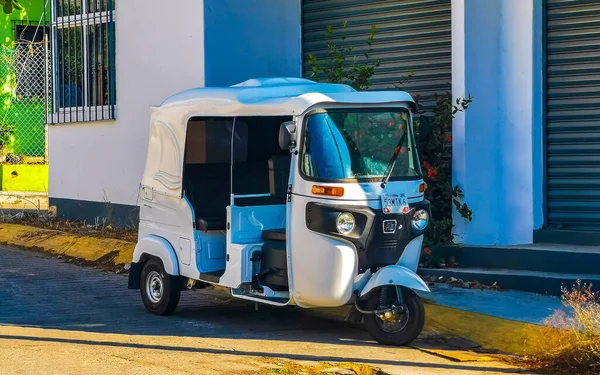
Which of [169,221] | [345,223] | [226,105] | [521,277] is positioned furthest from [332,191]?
[521,277]

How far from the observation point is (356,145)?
848 cm

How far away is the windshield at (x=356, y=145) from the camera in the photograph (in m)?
8.38

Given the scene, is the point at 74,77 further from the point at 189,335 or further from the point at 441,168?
the point at 189,335

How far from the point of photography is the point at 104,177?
15227 mm

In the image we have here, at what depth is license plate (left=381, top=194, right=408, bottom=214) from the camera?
8391 millimetres

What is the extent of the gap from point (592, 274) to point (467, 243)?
5.03 ft

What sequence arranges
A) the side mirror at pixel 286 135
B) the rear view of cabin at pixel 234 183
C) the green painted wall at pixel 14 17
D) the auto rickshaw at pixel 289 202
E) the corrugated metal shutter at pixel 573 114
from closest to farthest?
the auto rickshaw at pixel 289 202
the side mirror at pixel 286 135
the rear view of cabin at pixel 234 183
the corrugated metal shutter at pixel 573 114
the green painted wall at pixel 14 17

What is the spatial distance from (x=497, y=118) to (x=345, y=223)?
3.54m

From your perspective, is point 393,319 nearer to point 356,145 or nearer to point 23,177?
point 356,145

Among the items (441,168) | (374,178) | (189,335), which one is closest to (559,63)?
(441,168)

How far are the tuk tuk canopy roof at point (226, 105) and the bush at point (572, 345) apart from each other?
2337 millimetres

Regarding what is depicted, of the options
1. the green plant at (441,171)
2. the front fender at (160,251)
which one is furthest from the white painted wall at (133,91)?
the front fender at (160,251)

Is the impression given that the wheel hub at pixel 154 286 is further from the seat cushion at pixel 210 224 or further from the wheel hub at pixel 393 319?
the wheel hub at pixel 393 319

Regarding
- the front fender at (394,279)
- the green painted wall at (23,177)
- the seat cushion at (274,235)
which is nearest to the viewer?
the front fender at (394,279)
